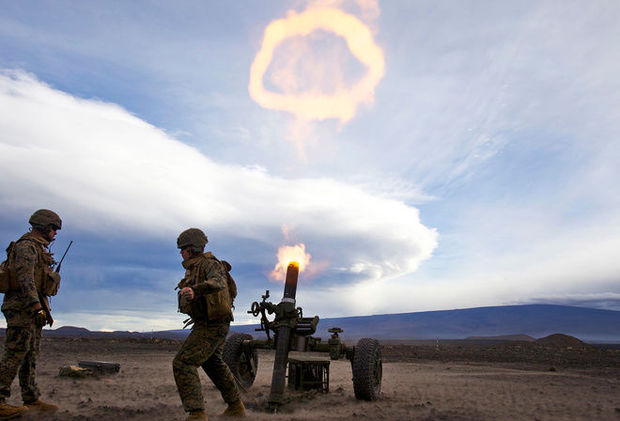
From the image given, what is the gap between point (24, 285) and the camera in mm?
6086

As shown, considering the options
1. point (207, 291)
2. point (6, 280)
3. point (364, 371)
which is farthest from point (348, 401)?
point (6, 280)

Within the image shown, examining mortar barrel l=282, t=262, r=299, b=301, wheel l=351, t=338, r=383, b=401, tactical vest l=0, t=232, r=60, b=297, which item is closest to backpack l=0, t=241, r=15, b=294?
tactical vest l=0, t=232, r=60, b=297

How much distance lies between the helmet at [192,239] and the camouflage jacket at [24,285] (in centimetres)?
198

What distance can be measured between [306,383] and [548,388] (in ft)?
22.2

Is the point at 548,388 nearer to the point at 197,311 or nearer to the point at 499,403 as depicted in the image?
the point at 499,403

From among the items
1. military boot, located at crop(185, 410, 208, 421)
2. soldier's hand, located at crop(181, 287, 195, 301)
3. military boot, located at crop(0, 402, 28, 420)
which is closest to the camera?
soldier's hand, located at crop(181, 287, 195, 301)

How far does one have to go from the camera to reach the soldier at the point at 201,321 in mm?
5570

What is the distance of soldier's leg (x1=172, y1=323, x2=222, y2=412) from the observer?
18.2ft

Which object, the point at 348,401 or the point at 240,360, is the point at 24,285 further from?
the point at 348,401

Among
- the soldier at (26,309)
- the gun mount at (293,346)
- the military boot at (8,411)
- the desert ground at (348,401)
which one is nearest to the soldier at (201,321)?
the desert ground at (348,401)

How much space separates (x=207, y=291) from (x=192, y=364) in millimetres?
914

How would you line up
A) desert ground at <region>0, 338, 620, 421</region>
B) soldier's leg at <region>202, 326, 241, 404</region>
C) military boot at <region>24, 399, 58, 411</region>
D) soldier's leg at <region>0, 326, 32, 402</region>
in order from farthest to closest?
1. desert ground at <region>0, 338, 620, 421</region>
2. military boot at <region>24, 399, 58, 411</region>
3. soldier's leg at <region>202, 326, 241, 404</region>
4. soldier's leg at <region>0, 326, 32, 402</region>

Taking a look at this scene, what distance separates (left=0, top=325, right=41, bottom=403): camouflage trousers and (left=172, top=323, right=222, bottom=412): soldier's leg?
222 centimetres

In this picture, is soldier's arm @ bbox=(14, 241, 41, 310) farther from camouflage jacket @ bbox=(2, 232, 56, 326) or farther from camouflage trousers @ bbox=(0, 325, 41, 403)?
camouflage trousers @ bbox=(0, 325, 41, 403)
